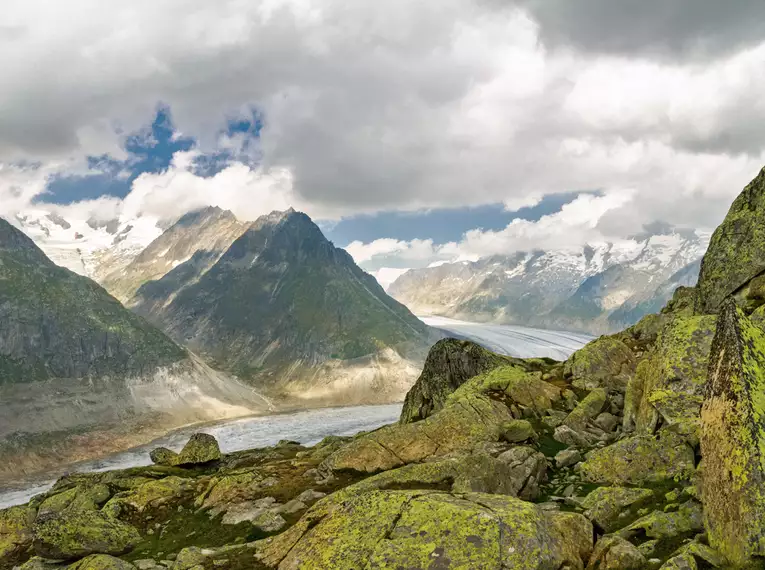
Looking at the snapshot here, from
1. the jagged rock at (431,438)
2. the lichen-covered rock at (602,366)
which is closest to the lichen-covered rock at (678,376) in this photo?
the jagged rock at (431,438)

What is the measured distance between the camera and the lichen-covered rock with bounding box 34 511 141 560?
988 inches

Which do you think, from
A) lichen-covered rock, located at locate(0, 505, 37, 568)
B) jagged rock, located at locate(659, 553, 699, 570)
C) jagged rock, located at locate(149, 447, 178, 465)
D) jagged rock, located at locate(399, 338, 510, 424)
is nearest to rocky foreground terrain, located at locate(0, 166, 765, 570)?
jagged rock, located at locate(659, 553, 699, 570)

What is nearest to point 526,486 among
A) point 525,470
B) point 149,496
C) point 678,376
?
point 525,470

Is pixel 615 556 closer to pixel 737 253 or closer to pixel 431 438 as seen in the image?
pixel 431 438

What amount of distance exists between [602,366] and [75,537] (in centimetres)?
3968

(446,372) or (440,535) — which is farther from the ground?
(440,535)

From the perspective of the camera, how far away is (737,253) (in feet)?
91.6

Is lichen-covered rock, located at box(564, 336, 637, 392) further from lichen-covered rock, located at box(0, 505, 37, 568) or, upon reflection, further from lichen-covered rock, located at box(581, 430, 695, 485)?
lichen-covered rock, located at box(0, 505, 37, 568)

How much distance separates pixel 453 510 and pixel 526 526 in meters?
2.13

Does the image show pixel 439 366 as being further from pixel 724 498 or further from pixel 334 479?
pixel 724 498

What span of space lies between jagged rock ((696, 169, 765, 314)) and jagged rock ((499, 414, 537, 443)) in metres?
12.7

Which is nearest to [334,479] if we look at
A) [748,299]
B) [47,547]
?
[47,547]

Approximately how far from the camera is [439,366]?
60625 millimetres

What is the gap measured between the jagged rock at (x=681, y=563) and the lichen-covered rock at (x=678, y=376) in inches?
364
